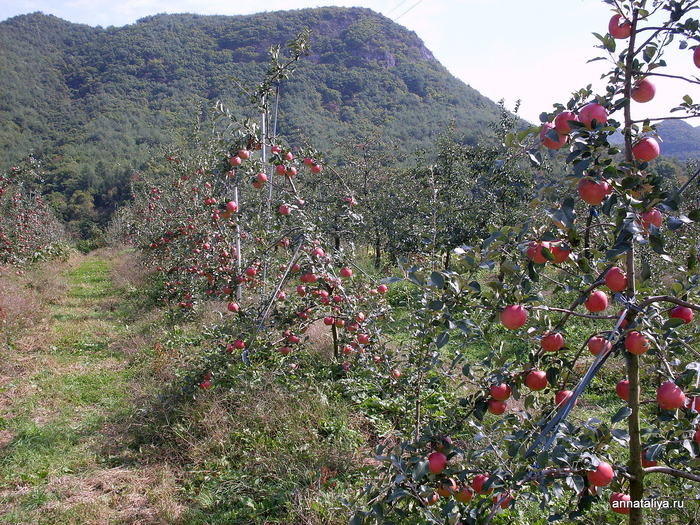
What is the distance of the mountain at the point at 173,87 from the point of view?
37.4 metres

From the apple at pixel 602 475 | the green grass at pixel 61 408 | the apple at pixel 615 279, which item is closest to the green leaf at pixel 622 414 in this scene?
the apple at pixel 602 475

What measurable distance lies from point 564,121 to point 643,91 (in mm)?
337

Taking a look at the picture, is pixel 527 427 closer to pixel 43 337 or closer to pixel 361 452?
pixel 361 452

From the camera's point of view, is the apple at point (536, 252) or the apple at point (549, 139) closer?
the apple at point (549, 139)

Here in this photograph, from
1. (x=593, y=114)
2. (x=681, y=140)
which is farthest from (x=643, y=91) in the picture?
(x=681, y=140)

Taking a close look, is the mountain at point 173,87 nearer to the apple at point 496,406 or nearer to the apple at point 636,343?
the apple at point 496,406

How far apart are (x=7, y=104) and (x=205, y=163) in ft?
177

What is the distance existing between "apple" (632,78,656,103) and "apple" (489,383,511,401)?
989 millimetres

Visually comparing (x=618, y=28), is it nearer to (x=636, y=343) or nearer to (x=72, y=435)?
(x=636, y=343)

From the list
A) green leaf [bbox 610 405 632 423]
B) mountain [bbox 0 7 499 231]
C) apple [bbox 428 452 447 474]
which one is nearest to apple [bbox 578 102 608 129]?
green leaf [bbox 610 405 632 423]

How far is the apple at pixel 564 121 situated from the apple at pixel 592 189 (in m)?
0.14

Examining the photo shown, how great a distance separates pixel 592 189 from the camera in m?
1.19

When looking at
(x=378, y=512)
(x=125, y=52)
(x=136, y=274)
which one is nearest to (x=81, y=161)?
(x=125, y=52)

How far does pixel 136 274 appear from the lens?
1158 centimetres
